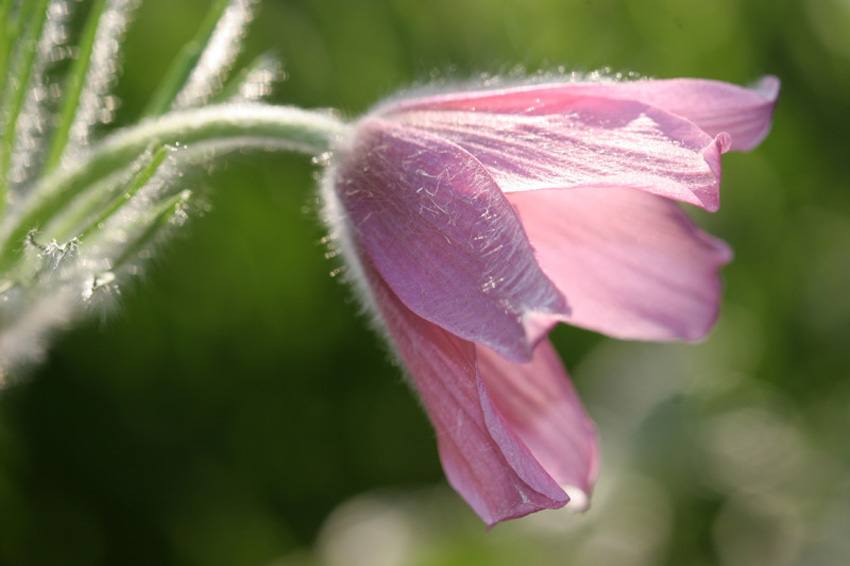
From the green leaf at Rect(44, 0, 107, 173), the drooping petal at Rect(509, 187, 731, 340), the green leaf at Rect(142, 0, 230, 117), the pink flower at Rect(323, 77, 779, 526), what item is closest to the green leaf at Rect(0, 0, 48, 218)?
the green leaf at Rect(44, 0, 107, 173)

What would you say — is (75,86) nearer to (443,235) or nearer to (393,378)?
(443,235)

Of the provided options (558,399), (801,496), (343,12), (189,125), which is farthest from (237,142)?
(801,496)

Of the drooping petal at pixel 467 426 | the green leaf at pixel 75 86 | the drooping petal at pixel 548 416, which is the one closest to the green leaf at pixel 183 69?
the green leaf at pixel 75 86

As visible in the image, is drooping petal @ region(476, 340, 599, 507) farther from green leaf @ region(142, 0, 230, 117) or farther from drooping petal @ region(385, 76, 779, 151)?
green leaf @ region(142, 0, 230, 117)

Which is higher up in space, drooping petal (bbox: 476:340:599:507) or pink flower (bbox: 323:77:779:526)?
pink flower (bbox: 323:77:779:526)

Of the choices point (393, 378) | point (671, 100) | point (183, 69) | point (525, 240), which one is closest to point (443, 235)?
point (525, 240)

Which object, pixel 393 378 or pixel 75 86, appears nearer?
pixel 75 86

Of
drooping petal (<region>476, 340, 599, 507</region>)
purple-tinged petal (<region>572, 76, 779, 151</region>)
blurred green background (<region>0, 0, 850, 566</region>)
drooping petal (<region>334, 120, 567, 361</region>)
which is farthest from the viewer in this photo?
blurred green background (<region>0, 0, 850, 566</region>)

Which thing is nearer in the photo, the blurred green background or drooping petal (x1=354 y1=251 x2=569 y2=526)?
drooping petal (x1=354 y1=251 x2=569 y2=526)

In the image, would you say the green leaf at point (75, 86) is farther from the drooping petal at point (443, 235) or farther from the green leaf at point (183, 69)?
the drooping petal at point (443, 235)

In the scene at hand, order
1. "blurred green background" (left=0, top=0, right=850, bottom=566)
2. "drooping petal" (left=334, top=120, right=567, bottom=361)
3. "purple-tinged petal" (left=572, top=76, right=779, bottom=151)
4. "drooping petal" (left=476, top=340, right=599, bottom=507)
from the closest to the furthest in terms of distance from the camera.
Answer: "drooping petal" (left=334, top=120, right=567, bottom=361) < "purple-tinged petal" (left=572, top=76, right=779, bottom=151) < "drooping petal" (left=476, top=340, right=599, bottom=507) < "blurred green background" (left=0, top=0, right=850, bottom=566)
